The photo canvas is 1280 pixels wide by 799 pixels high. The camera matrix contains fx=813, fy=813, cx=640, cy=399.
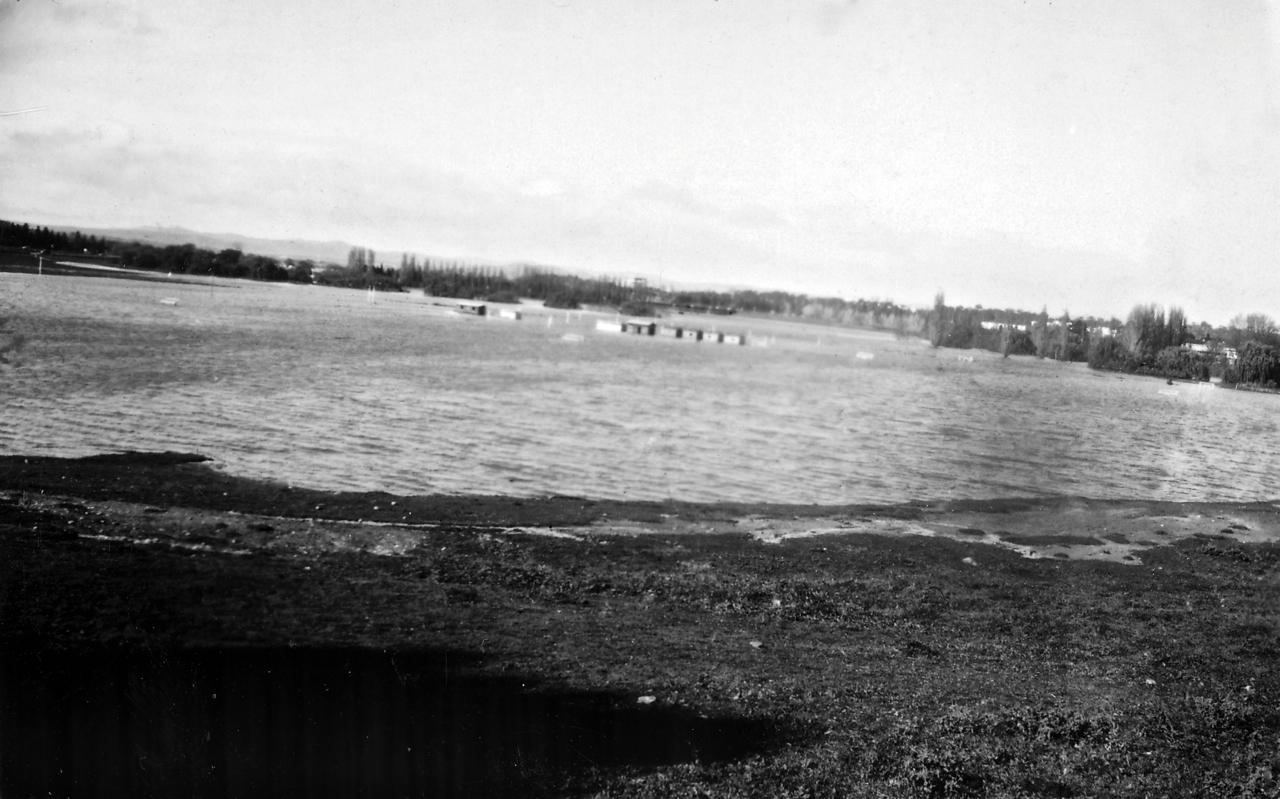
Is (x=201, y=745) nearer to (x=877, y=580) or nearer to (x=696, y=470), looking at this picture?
(x=877, y=580)

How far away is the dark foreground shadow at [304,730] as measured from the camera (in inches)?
230

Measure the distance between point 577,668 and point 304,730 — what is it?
2.46 m

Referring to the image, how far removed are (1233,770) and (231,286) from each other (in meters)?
142

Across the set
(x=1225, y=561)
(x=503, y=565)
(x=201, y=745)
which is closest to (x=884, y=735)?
(x=201, y=745)

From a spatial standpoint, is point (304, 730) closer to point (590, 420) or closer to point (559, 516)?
point (559, 516)

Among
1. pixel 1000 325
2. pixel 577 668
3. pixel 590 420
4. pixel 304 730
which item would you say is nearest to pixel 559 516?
pixel 577 668

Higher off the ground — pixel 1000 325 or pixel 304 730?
pixel 1000 325

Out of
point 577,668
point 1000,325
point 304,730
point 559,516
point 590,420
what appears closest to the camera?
point 304,730

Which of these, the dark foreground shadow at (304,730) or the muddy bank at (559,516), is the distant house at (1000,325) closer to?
the muddy bank at (559,516)

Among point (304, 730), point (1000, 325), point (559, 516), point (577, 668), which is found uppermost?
point (1000, 325)

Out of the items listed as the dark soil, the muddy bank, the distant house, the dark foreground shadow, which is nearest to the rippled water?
the muddy bank

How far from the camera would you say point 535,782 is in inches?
233

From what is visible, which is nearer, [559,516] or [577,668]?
[577,668]

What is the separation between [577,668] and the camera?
7750 mm
